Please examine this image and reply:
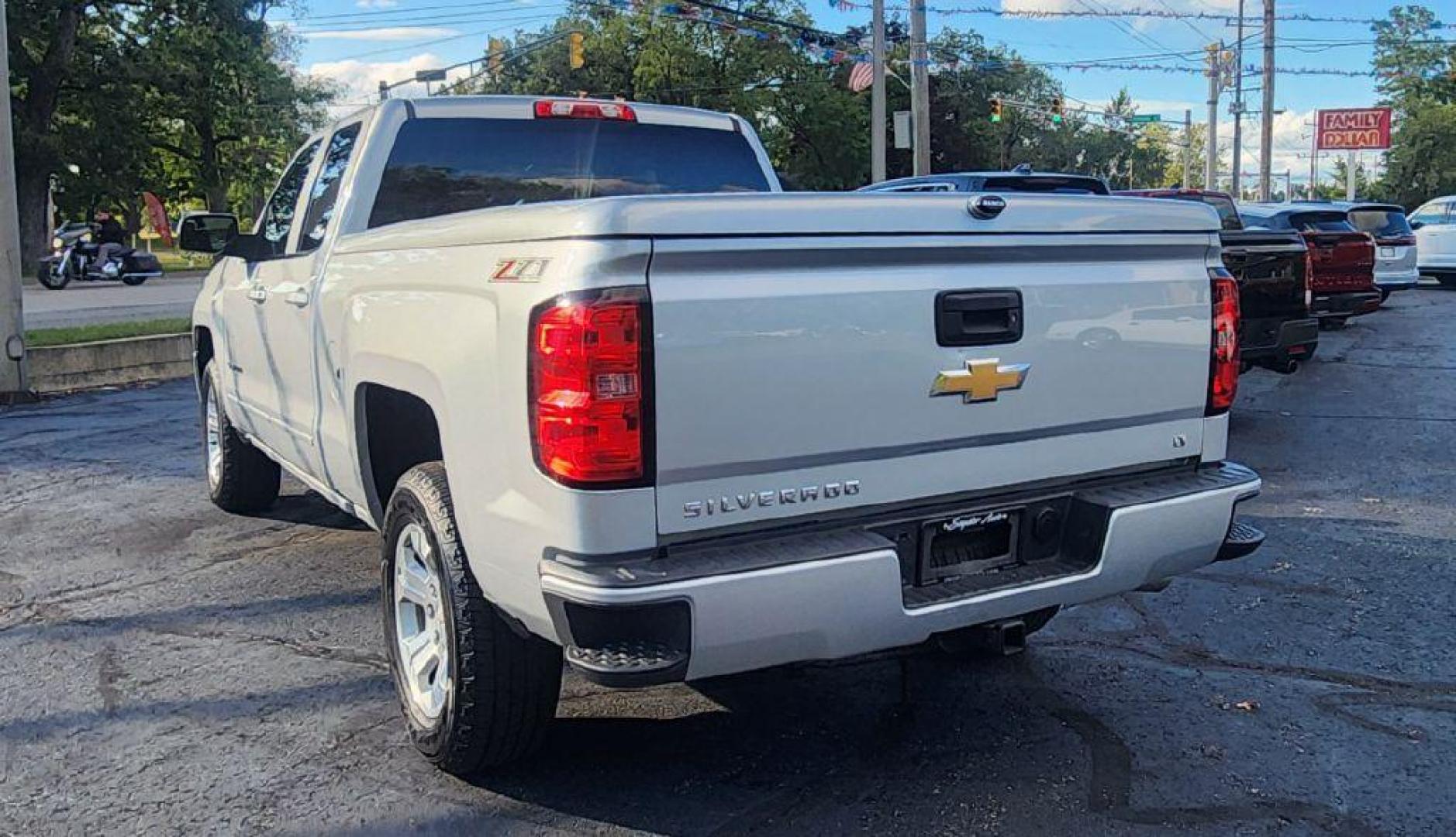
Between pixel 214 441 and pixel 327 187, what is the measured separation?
2538 millimetres

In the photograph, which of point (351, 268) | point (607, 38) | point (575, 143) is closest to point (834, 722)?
point (351, 268)

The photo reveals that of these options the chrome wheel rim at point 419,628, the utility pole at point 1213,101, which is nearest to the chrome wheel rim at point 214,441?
the chrome wheel rim at point 419,628

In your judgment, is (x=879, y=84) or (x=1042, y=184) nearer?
(x=1042, y=184)

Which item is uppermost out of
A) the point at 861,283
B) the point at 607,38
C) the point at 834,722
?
the point at 607,38

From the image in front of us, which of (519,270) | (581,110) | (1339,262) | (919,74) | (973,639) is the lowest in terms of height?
(973,639)

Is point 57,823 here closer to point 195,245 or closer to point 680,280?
point 680,280

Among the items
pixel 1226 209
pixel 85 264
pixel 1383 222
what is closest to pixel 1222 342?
pixel 1226 209

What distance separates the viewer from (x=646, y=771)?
139 inches

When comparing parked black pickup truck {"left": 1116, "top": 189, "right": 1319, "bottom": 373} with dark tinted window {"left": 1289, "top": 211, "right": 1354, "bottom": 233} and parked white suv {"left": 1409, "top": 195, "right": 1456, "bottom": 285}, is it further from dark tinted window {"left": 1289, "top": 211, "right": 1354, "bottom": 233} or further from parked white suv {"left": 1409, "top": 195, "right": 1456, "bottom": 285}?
parked white suv {"left": 1409, "top": 195, "right": 1456, "bottom": 285}

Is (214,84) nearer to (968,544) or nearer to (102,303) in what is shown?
(102,303)

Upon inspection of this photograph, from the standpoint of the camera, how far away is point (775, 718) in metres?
3.96

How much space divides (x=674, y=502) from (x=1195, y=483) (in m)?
1.71

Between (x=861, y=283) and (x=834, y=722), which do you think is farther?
(x=834, y=722)

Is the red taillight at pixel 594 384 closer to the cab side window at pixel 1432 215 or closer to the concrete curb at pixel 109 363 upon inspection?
the concrete curb at pixel 109 363
